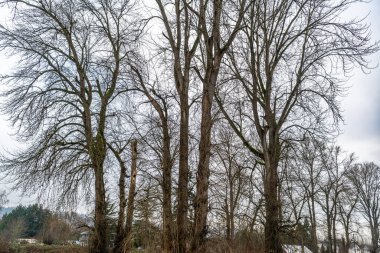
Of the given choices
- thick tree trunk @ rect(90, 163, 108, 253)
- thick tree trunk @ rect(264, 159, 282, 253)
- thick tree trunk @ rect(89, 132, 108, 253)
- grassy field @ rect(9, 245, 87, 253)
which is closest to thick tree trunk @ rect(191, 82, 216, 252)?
thick tree trunk @ rect(264, 159, 282, 253)

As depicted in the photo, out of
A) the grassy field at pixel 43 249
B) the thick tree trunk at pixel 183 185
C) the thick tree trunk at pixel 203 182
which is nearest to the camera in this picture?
the thick tree trunk at pixel 203 182

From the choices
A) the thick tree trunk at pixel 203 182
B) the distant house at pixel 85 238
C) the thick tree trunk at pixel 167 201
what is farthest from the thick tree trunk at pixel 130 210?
the distant house at pixel 85 238

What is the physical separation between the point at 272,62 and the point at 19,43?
9957 millimetres

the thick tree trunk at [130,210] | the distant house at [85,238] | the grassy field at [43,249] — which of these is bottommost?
the grassy field at [43,249]

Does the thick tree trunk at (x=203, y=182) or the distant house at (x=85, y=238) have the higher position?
the thick tree trunk at (x=203, y=182)

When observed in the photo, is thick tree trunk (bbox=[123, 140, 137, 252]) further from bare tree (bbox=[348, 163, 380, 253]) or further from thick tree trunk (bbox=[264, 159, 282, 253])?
bare tree (bbox=[348, 163, 380, 253])

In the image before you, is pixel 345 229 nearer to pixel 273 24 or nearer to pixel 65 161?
pixel 273 24

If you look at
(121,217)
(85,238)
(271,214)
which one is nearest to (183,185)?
(271,214)

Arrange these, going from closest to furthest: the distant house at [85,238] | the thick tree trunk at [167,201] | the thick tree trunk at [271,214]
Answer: the thick tree trunk at [167,201] < the thick tree trunk at [271,214] < the distant house at [85,238]

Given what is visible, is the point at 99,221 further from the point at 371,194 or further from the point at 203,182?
the point at 371,194

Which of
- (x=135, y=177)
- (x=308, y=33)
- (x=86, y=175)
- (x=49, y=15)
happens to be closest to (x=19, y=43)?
(x=49, y=15)

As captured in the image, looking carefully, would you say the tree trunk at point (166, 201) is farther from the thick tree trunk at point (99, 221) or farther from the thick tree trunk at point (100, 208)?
the thick tree trunk at point (99, 221)

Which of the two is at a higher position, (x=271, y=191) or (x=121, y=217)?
(x=271, y=191)

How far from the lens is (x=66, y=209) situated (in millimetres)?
13250
